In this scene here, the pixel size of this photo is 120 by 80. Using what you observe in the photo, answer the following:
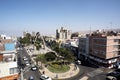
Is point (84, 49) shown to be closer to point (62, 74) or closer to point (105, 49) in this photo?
point (105, 49)

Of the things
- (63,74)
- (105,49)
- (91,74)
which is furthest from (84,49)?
(63,74)

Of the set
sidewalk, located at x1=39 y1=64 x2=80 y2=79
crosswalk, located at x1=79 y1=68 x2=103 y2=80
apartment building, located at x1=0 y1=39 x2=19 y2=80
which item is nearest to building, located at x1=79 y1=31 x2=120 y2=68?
crosswalk, located at x1=79 y1=68 x2=103 y2=80

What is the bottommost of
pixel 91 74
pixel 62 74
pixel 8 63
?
pixel 91 74

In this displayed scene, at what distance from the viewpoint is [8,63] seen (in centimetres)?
2711

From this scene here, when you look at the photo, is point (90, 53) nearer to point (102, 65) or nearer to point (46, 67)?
point (102, 65)

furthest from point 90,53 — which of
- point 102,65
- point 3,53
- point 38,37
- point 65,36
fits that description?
point 65,36

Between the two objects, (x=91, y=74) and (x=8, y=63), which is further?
(x=91, y=74)

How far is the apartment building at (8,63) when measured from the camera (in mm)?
26608

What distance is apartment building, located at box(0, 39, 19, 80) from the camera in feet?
87.3

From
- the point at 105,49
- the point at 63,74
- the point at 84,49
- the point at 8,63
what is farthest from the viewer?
the point at 84,49

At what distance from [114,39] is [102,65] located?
11065 mm

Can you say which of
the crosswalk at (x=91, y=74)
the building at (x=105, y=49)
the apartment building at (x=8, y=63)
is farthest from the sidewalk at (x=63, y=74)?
the apartment building at (x=8, y=63)

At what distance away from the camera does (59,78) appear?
43.0 m

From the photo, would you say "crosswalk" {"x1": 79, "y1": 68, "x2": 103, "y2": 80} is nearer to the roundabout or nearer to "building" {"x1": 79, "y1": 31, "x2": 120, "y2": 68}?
the roundabout
